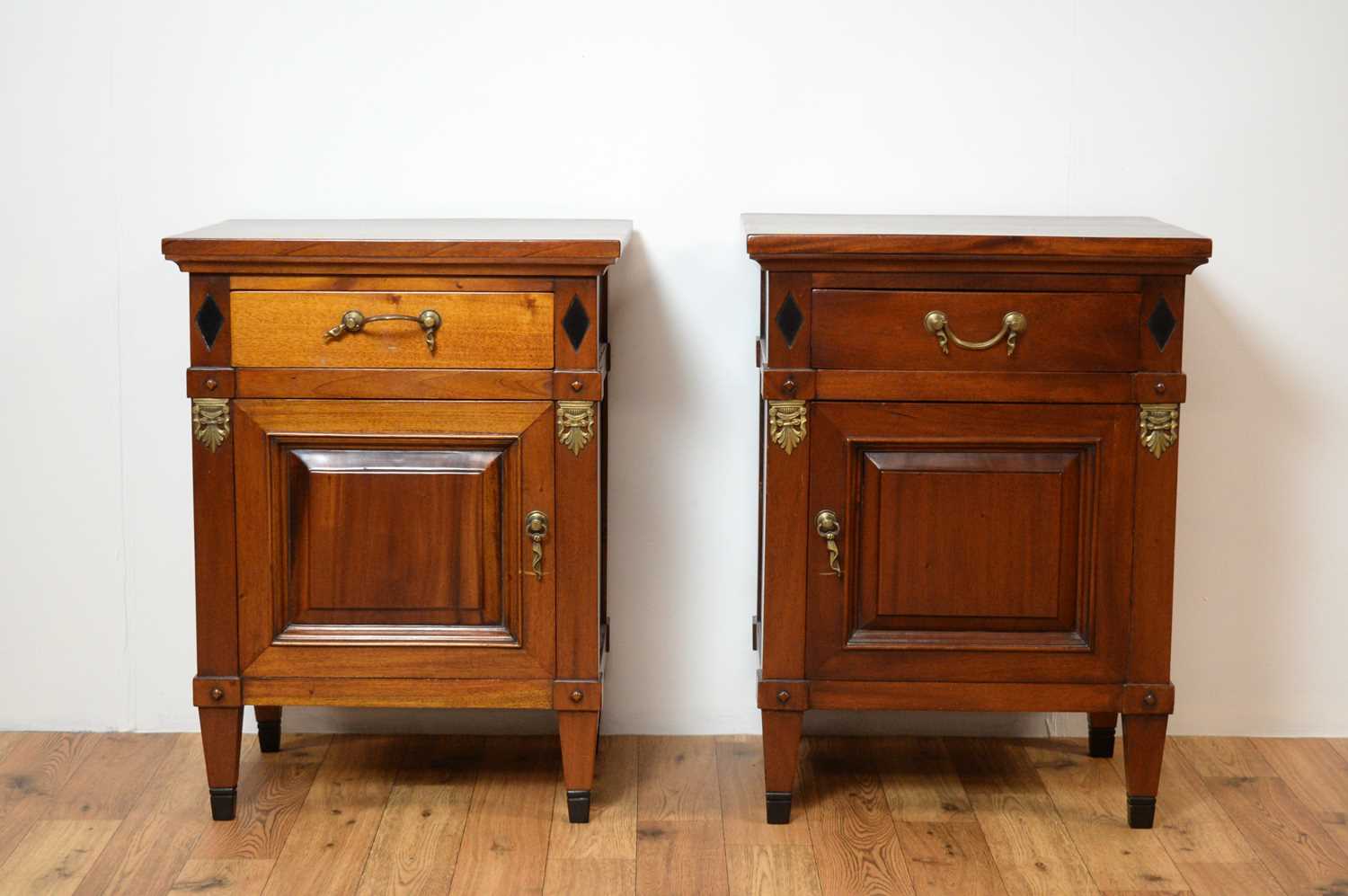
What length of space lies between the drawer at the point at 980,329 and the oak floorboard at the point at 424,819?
843 mm

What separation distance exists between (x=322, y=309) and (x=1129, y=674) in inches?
46.9

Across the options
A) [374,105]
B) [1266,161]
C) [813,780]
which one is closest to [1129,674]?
[813,780]

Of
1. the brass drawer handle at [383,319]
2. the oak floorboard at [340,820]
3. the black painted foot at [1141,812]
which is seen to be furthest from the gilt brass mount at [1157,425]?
the oak floorboard at [340,820]

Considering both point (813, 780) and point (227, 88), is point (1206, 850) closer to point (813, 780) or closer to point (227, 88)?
point (813, 780)

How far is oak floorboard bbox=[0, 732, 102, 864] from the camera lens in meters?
2.19

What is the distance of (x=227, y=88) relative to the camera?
2.42 metres

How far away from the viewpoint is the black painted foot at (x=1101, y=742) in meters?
2.47

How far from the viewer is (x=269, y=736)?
2471 millimetres

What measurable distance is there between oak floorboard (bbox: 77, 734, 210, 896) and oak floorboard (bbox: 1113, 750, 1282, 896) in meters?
1.34

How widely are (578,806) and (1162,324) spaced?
3.39 feet

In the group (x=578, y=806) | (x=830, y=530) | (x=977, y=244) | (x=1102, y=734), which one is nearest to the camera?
(x=977, y=244)

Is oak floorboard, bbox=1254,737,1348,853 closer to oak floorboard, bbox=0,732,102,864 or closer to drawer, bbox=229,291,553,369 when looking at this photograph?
drawer, bbox=229,291,553,369

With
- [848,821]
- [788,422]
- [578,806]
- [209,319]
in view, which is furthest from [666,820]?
[209,319]

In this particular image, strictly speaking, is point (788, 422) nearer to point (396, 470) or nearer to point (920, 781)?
point (396, 470)
